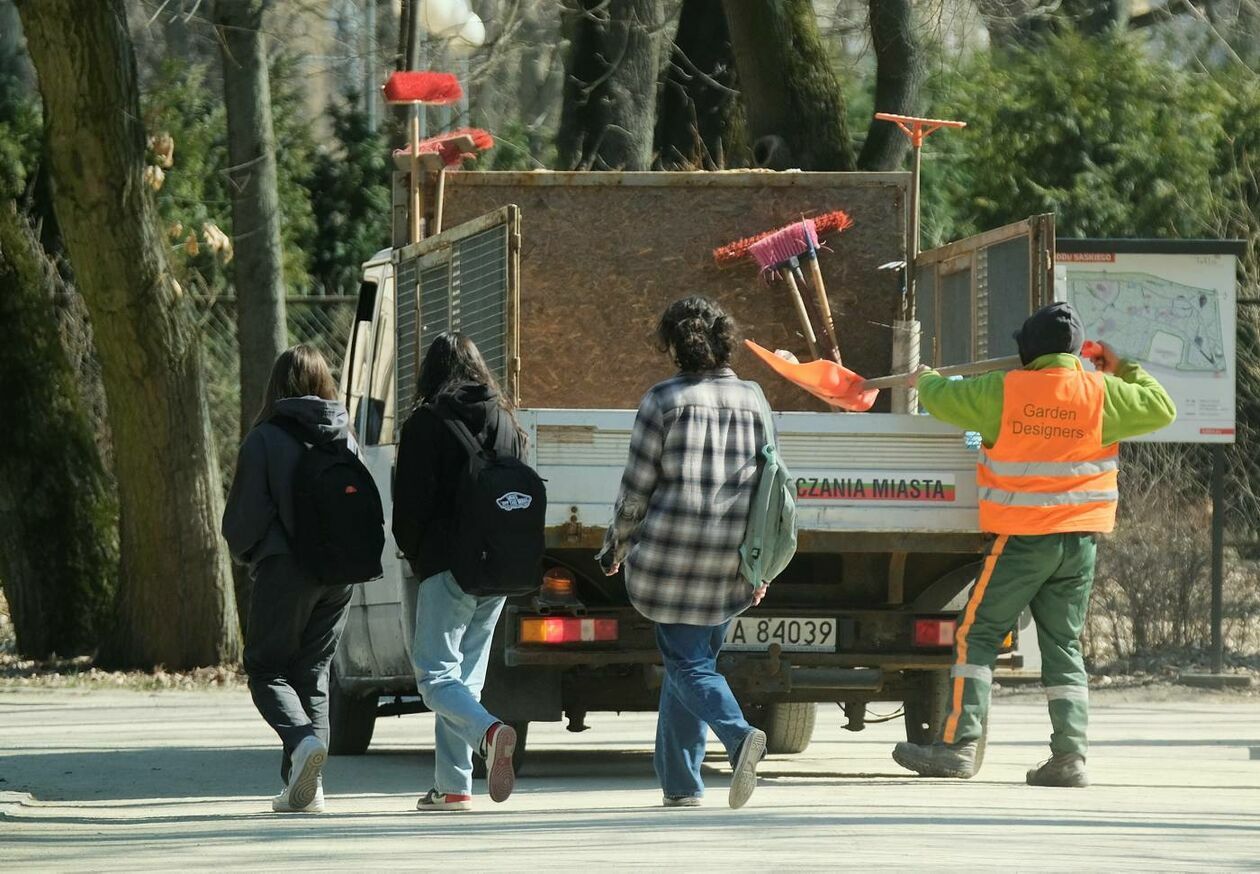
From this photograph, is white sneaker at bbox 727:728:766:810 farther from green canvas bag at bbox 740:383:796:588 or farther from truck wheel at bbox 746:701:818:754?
truck wheel at bbox 746:701:818:754

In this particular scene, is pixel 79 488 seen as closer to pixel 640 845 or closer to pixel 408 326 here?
pixel 408 326

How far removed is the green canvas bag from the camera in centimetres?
769

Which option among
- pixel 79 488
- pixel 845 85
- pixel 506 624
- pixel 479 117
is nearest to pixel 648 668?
pixel 506 624

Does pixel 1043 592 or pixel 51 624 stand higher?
pixel 1043 592

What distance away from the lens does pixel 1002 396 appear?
28.0ft

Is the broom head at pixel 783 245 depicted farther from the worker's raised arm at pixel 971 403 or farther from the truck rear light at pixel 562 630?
the truck rear light at pixel 562 630

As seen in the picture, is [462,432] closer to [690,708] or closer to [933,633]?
[690,708]

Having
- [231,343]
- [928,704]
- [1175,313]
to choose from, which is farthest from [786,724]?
[231,343]

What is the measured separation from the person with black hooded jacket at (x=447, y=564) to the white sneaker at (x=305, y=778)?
38 cm

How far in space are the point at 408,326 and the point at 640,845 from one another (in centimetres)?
368

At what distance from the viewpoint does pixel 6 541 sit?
15.4 metres

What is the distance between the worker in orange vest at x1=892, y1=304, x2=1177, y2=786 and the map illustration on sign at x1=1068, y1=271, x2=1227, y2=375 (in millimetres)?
4204

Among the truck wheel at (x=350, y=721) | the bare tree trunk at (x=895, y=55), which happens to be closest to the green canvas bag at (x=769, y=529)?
the truck wheel at (x=350, y=721)

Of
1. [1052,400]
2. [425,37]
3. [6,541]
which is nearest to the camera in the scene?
[1052,400]
